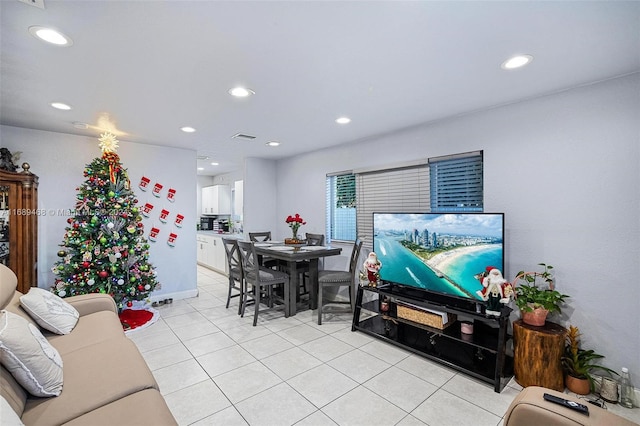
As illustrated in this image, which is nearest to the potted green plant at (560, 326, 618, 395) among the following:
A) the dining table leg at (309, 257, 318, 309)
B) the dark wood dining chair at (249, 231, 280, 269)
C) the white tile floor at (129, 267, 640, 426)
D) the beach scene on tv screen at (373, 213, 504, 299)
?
the white tile floor at (129, 267, 640, 426)

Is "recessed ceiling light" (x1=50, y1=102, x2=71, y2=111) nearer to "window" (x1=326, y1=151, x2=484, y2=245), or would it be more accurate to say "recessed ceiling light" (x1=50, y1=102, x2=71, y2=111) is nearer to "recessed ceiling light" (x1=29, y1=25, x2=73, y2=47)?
"recessed ceiling light" (x1=29, y1=25, x2=73, y2=47)

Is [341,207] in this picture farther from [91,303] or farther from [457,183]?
[91,303]

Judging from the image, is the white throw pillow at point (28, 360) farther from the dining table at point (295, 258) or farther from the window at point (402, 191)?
the window at point (402, 191)

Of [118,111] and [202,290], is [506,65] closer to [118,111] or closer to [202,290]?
[118,111]

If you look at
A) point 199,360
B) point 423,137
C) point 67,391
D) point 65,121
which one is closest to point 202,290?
point 199,360

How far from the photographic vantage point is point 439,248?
113 inches

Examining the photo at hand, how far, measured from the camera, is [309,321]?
3.75 m

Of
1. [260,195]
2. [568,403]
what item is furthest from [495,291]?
[260,195]

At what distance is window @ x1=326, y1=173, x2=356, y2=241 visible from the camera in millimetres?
4455

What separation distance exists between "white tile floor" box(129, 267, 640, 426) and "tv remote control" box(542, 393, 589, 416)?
867 millimetres

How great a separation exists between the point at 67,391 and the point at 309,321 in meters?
2.63

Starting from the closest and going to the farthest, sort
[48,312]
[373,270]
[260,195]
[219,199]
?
[48,312], [373,270], [260,195], [219,199]

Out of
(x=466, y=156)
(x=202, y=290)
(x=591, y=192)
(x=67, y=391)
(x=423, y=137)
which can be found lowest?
(x=202, y=290)

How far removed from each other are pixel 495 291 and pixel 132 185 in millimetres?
4740
